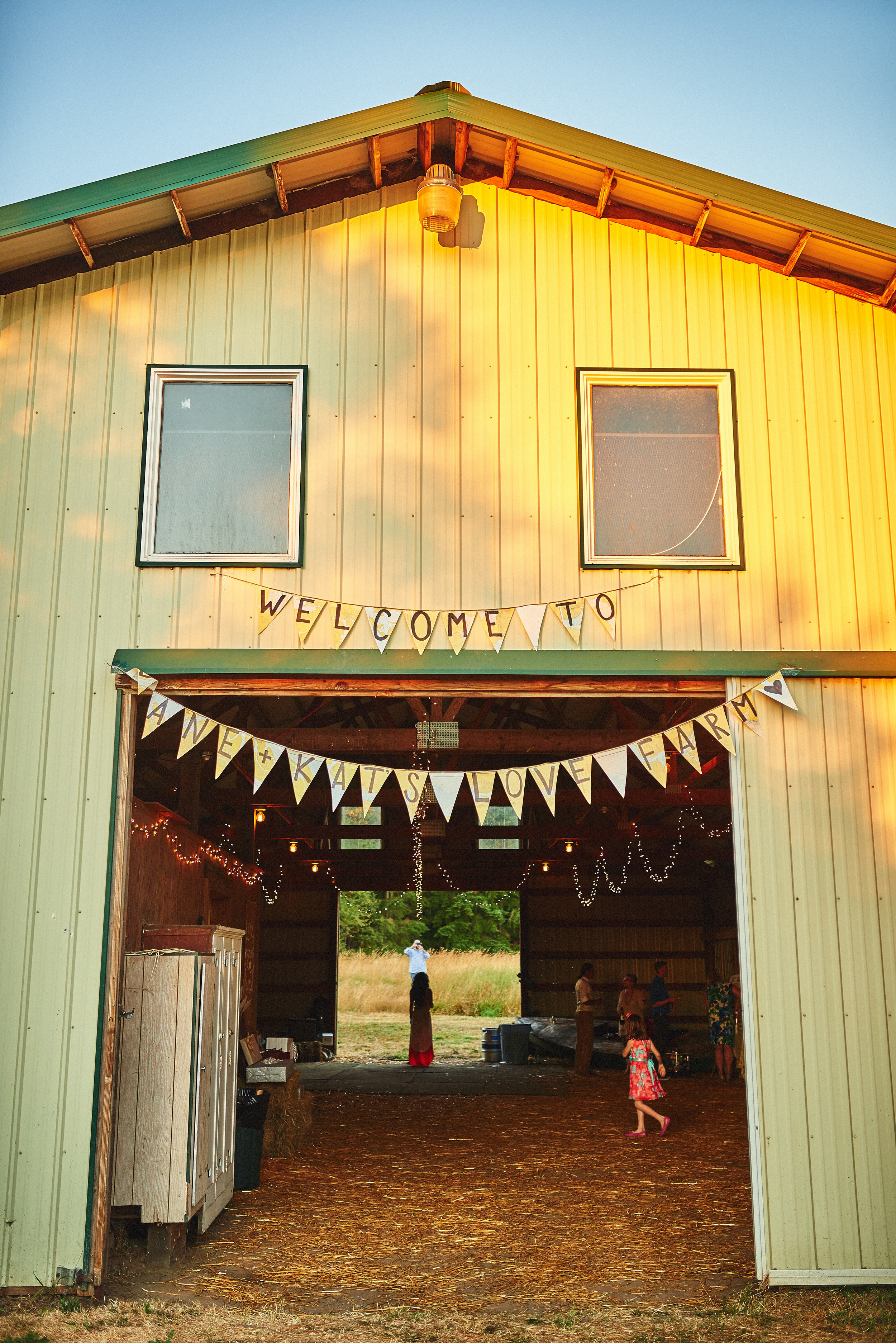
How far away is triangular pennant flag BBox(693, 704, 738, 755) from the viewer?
6.39 m

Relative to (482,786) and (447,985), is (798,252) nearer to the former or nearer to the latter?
(482,786)

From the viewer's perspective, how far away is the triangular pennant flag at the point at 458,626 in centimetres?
636

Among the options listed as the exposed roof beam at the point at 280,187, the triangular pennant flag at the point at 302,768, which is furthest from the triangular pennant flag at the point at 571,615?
the exposed roof beam at the point at 280,187

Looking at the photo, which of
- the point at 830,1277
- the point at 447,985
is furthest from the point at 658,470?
the point at 447,985

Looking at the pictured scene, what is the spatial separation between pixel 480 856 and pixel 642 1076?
8938mm

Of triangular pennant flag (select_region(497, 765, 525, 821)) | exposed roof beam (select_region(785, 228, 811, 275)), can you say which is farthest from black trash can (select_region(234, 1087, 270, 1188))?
exposed roof beam (select_region(785, 228, 811, 275))

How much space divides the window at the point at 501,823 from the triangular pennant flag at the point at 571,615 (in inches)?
488

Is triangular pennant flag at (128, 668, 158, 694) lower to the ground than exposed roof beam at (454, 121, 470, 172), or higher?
lower

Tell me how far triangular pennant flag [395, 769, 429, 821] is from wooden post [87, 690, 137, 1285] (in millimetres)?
1537

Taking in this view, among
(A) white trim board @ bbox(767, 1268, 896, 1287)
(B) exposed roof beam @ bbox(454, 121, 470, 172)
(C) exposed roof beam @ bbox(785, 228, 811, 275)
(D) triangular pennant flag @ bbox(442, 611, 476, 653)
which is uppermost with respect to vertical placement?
(B) exposed roof beam @ bbox(454, 121, 470, 172)

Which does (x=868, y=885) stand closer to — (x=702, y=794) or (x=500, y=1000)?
(x=702, y=794)

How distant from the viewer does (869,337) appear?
22.9 feet

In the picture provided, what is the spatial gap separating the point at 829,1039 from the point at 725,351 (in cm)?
414

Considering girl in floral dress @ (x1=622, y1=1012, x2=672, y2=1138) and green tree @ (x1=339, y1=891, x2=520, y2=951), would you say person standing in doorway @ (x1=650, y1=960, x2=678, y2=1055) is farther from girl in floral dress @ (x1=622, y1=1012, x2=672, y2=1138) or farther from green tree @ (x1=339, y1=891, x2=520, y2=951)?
green tree @ (x1=339, y1=891, x2=520, y2=951)
